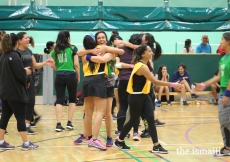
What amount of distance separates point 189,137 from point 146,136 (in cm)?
82

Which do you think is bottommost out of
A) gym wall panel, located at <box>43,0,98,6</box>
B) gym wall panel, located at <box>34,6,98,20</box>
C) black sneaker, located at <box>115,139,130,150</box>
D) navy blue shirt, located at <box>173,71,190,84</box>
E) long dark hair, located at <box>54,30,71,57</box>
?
black sneaker, located at <box>115,139,130,150</box>

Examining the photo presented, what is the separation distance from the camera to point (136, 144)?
8.22m

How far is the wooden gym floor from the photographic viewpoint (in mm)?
7086

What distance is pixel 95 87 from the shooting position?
7.55 m

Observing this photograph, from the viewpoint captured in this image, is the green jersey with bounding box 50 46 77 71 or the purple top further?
the green jersey with bounding box 50 46 77 71

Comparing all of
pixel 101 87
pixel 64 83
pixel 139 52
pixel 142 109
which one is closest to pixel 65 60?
pixel 64 83

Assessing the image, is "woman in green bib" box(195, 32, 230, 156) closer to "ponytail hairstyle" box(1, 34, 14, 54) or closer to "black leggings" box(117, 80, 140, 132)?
"black leggings" box(117, 80, 140, 132)

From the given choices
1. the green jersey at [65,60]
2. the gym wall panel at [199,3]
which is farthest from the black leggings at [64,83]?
the gym wall panel at [199,3]

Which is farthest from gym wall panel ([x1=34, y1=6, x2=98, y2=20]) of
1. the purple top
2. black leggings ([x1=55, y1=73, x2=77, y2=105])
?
the purple top

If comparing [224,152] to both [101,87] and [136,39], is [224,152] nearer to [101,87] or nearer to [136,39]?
[101,87]

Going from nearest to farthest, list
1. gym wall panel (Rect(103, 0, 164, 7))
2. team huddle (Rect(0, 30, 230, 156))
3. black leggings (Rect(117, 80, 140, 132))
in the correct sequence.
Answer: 1. team huddle (Rect(0, 30, 230, 156))
2. black leggings (Rect(117, 80, 140, 132))
3. gym wall panel (Rect(103, 0, 164, 7))

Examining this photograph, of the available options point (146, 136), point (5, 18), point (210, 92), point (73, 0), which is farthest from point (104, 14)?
point (146, 136)

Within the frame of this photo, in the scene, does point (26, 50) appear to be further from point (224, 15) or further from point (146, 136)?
point (224, 15)

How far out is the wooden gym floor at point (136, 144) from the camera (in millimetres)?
7086
